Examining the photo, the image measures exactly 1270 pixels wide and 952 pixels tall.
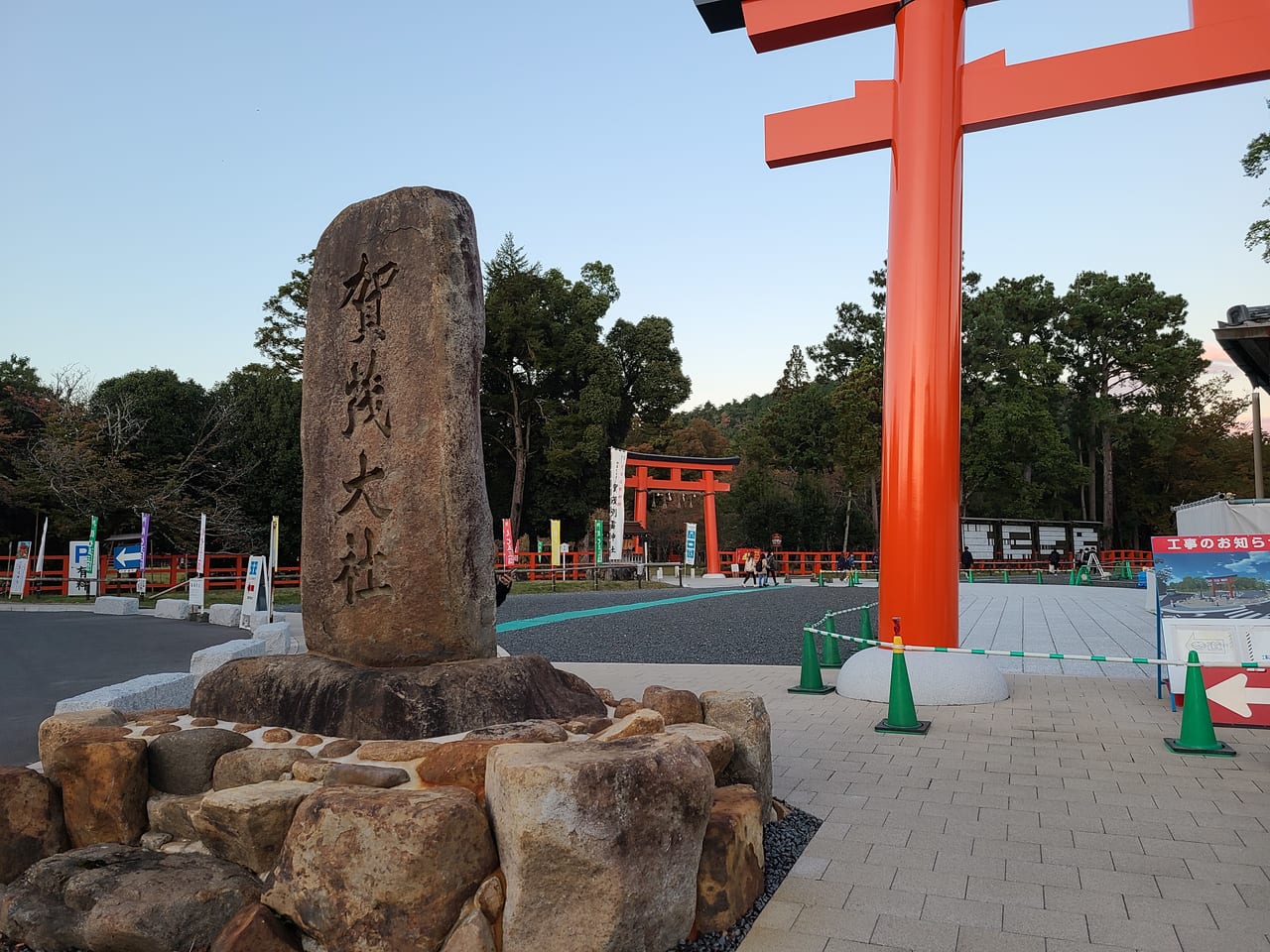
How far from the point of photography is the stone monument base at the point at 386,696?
12.4 ft

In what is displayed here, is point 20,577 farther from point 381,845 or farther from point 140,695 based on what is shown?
point 381,845

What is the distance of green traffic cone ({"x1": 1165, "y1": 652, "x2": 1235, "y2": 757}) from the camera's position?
17.3ft

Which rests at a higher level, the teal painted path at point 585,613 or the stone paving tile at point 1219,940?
the stone paving tile at point 1219,940

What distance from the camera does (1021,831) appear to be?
3840mm

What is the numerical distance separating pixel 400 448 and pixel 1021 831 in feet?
11.2

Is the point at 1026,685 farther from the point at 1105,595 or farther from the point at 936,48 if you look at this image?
the point at 1105,595

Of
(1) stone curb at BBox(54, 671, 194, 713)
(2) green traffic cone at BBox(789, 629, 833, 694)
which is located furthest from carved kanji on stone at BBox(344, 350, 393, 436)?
(2) green traffic cone at BBox(789, 629, 833, 694)

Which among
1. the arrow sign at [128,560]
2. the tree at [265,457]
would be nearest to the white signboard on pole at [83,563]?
the arrow sign at [128,560]

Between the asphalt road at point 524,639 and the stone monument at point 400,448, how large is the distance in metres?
2.49

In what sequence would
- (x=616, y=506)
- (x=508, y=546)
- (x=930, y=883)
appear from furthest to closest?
1. (x=616, y=506)
2. (x=508, y=546)
3. (x=930, y=883)

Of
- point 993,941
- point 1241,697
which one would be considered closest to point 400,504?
point 993,941

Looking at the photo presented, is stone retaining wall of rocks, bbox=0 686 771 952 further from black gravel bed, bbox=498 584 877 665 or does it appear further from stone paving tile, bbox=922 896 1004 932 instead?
black gravel bed, bbox=498 584 877 665

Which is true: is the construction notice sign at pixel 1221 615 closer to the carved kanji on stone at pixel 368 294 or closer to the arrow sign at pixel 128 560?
the carved kanji on stone at pixel 368 294

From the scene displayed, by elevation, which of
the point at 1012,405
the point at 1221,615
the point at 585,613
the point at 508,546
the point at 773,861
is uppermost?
the point at 1012,405
